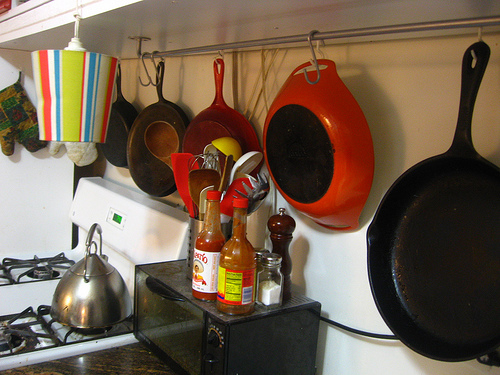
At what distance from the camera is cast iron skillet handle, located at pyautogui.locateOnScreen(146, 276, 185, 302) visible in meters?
0.96

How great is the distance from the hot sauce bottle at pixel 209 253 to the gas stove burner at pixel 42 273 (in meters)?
0.88

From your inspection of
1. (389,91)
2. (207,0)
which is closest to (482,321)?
(389,91)

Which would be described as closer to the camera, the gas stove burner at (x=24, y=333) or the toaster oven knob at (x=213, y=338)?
the toaster oven knob at (x=213, y=338)

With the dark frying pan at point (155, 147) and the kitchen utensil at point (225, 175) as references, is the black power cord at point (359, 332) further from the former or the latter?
the dark frying pan at point (155, 147)

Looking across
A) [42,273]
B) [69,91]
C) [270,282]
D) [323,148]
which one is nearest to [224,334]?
[270,282]

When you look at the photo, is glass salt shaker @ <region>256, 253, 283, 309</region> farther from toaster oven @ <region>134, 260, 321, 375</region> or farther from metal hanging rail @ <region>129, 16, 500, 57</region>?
metal hanging rail @ <region>129, 16, 500, 57</region>

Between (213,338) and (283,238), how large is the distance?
24 centimetres

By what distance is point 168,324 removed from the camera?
1031mm

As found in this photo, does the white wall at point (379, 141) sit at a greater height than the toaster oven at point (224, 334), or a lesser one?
greater

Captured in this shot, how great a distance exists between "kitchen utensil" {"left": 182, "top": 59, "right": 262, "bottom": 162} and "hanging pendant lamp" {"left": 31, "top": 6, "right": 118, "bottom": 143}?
40cm

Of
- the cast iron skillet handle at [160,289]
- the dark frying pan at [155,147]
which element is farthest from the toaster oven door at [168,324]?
the dark frying pan at [155,147]

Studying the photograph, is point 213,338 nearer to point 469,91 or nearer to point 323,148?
point 323,148

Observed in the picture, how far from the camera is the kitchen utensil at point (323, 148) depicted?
0.81m

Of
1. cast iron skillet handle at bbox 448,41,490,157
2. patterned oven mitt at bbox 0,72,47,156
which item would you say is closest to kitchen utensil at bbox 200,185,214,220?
cast iron skillet handle at bbox 448,41,490,157
